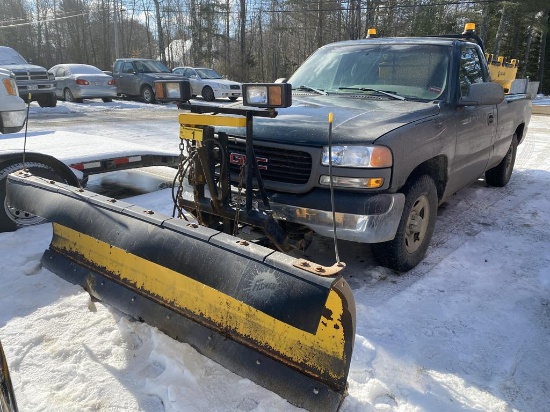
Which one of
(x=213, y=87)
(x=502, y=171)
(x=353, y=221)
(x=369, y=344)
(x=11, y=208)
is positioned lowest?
(x=369, y=344)

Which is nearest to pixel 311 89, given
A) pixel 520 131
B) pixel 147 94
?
pixel 520 131

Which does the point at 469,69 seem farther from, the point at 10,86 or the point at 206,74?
the point at 206,74

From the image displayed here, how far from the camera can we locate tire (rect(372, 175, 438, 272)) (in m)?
3.48

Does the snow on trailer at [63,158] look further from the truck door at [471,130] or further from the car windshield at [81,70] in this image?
the car windshield at [81,70]

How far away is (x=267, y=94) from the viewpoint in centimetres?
274

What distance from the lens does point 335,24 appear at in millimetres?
34250

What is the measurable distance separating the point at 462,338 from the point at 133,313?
2.12 meters

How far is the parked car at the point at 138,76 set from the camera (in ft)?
62.5

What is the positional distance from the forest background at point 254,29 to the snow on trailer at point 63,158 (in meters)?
24.0

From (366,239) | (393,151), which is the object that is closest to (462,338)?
(366,239)

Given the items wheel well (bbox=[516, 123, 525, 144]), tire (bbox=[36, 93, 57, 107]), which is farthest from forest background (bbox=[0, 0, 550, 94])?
wheel well (bbox=[516, 123, 525, 144])

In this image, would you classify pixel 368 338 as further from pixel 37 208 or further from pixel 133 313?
pixel 37 208

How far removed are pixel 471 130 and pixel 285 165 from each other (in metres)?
2.13

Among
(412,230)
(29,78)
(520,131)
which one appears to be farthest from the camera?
(29,78)
